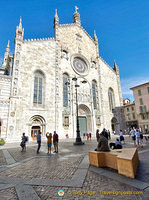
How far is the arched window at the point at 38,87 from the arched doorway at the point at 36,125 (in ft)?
9.06

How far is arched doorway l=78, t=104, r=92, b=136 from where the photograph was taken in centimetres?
2501

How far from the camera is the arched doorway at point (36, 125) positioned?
19.0m

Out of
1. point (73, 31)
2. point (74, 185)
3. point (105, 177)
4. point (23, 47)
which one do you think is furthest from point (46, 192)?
point (73, 31)

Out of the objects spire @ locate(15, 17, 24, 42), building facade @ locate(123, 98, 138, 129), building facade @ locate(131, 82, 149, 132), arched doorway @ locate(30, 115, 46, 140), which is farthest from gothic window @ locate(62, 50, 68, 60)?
building facade @ locate(123, 98, 138, 129)

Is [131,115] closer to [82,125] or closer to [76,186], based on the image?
[82,125]

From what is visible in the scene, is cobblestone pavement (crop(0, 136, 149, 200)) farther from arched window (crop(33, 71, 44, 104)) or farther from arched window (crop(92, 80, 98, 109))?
arched window (crop(92, 80, 98, 109))

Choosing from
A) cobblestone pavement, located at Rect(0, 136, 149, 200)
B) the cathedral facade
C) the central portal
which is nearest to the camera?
cobblestone pavement, located at Rect(0, 136, 149, 200)

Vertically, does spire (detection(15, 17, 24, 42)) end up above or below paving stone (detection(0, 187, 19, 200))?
above

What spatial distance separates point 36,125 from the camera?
19.2 m

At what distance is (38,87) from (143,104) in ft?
90.1

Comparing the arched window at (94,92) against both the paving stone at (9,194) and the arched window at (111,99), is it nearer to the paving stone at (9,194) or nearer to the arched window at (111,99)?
the arched window at (111,99)

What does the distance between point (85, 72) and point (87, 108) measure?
28.9 ft

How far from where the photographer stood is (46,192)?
9.94 feet

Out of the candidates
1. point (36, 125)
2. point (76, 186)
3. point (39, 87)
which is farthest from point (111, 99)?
point (76, 186)
